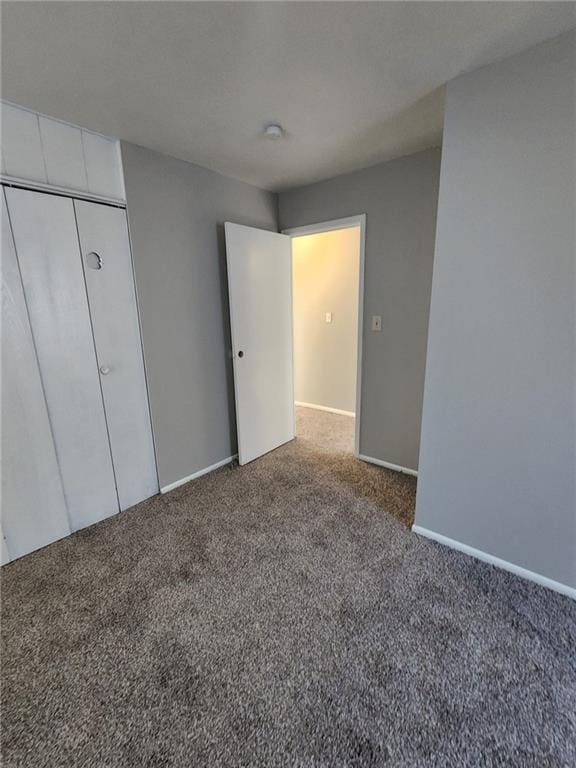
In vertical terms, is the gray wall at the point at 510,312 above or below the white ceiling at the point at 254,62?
below

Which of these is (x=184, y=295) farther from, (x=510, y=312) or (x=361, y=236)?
(x=510, y=312)

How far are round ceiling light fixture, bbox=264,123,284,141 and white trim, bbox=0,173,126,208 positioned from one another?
3.17 ft

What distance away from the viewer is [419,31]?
1239mm

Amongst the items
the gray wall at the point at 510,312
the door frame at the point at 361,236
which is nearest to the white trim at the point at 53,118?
the door frame at the point at 361,236

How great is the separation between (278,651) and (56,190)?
8.18 ft

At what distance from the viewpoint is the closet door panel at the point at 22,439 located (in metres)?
1.72

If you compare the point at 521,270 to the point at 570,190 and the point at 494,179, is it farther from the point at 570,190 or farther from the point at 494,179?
the point at 494,179

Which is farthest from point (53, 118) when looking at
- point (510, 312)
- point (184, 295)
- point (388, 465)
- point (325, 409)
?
point (325, 409)

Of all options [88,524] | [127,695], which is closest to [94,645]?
[127,695]

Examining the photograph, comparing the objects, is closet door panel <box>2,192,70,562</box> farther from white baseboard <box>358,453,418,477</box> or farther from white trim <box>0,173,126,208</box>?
white baseboard <box>358,453,418,477</box>

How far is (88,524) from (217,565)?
0.96 m

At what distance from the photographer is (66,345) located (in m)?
1.93

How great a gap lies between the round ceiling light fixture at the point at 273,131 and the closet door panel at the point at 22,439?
4.66ft

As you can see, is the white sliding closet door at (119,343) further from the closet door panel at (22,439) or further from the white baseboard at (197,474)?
the closet door panel at (22,439)
